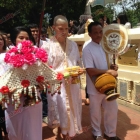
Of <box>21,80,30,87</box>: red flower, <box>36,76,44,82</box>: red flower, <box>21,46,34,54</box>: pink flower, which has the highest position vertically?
<box>21,46,34,54</box>: pink flower

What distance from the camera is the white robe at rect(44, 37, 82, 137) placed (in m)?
3.12

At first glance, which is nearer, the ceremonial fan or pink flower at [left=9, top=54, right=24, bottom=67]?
pink flower at [left=9, top=54, right=24, bottom=67]

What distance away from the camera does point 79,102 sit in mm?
3273

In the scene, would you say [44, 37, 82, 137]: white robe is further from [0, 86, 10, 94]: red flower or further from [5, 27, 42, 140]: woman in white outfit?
[0, 86, 10, 94]: red flower

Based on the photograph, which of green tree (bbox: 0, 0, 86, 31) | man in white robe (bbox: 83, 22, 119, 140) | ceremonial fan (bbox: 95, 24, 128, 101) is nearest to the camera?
ceremonial fan (bbox: 95, 24, 128, 101)

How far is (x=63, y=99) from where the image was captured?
3.15m

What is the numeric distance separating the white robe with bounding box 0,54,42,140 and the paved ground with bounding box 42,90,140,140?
949 mm

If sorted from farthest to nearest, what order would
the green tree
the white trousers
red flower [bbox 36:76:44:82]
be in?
the green tree, the white trousers, red flower [bbox 36:76:44:82]

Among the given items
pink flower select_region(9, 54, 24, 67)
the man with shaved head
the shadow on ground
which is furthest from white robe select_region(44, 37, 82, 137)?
pink flower select_region(9, 54, 24, 67)

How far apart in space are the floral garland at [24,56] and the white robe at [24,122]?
0.61m

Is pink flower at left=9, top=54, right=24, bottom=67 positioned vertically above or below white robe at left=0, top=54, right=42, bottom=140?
above

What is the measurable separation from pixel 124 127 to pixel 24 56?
2363 millimetres

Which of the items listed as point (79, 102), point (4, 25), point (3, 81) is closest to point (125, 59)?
point (79, 102)

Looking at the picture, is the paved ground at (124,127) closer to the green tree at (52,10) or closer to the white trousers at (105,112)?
the white trousers at (105,112)
